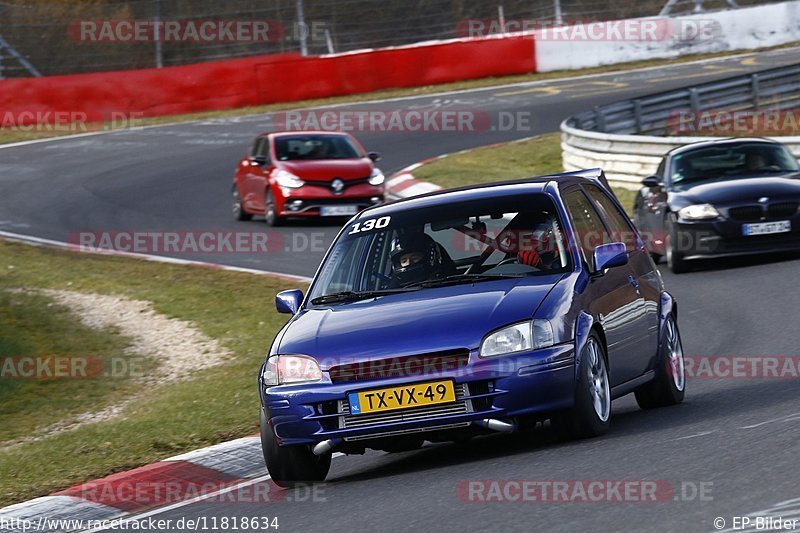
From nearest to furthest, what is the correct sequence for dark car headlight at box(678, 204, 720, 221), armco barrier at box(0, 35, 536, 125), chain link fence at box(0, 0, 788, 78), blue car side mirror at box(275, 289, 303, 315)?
blue car side mirror at box(275, 289, 303, 315) < dark car headlight at box(678, 204, 720, 221) < armco barrier at box(0, 35, 536, 125) < chain link fence at box(0, 0, 788, 78)

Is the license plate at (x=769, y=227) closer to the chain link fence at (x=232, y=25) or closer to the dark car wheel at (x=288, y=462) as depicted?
the dark car wheel at (x=288, y=462)

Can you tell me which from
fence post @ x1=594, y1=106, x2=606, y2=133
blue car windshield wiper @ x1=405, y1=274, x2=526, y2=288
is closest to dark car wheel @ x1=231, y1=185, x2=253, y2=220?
fence post @ x1=594, y1=106, x2=606, y2=133

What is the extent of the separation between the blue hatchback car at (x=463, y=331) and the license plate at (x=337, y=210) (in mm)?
12687

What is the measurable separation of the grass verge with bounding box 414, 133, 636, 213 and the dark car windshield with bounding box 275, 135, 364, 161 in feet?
5.72

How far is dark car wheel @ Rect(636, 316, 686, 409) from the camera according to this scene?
30.2 feet

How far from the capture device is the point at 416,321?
7641mm

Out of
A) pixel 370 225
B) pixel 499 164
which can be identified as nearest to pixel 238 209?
pixel 499 164

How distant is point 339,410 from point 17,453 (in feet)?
10.7

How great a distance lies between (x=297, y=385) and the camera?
7.68 meters

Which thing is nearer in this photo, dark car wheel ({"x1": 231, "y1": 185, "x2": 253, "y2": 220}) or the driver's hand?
the driver's hand

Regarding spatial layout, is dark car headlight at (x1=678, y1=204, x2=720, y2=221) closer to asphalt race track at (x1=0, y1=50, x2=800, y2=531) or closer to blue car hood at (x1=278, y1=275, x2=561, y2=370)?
asphalt race track at (x1=0, y1=50, x2=800, y2=531)

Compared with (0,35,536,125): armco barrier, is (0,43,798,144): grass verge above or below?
below

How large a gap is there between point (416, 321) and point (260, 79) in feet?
95.9

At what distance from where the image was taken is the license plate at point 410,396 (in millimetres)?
7410
